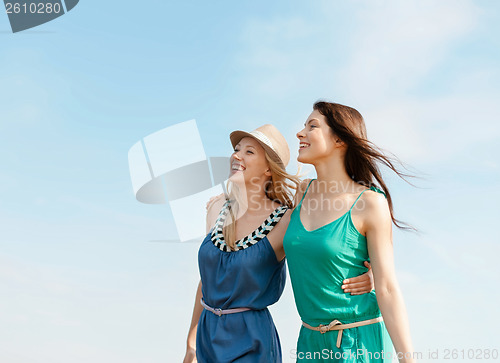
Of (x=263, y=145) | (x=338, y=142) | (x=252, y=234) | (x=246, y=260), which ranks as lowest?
(x=246, y=260)

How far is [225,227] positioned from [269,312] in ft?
2.30

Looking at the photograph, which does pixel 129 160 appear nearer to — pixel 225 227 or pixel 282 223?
pixel 225 227

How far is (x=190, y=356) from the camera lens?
382 cm

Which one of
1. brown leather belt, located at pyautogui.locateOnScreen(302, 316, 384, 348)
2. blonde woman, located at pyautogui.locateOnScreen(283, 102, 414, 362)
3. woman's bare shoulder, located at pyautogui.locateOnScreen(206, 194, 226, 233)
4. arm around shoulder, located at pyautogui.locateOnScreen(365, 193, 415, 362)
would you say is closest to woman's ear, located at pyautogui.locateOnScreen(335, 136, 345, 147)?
blonde woman, located at pyautogui.locateOnScreen(283, 102, 414, 362)

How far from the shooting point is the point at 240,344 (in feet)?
11.3

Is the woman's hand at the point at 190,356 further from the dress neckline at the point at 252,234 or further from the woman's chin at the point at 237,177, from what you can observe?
the woman's chin at the point at 237,177

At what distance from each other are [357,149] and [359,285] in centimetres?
89

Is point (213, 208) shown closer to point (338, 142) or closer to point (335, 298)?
point (338, 142)

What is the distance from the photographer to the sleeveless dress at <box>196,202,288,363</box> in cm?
344

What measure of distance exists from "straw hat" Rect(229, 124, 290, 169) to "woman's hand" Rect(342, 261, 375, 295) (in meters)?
1.22

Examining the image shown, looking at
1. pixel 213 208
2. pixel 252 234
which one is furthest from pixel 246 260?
pixel 213 208

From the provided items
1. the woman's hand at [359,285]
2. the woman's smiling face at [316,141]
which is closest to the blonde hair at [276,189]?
the woman's smiling face at [316,141]

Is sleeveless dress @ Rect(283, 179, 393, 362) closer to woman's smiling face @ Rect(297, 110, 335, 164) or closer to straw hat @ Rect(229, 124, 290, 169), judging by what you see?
woman's smiling face @ Rect(297, 110, 335, 164)

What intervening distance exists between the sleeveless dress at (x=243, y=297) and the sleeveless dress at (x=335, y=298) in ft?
1.38
